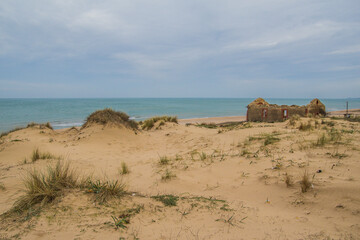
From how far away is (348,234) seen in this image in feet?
8.29

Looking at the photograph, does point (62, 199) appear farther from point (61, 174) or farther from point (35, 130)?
point (35, 130)

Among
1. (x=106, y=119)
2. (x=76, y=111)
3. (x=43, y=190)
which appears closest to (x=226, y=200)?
(x=43, y=190)

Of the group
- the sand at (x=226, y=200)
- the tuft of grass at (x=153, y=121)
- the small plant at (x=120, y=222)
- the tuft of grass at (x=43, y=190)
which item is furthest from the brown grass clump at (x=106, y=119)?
the small plant at (x=120, y=222)

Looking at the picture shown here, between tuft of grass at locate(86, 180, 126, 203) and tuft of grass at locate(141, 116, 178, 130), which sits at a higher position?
tuft of grass at locate(141, 116, 178, 130)

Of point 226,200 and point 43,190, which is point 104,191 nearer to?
point 43,190

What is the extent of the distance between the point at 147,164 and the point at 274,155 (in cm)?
364

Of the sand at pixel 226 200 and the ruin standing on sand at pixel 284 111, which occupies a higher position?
the ruin standing on sand at pixel 284 111

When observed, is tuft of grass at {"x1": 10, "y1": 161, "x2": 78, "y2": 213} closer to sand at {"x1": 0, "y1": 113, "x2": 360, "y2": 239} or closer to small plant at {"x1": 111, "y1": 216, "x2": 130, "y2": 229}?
sand at {"x1": 0, "y1": 113, "x2": 360, "y2": 239}

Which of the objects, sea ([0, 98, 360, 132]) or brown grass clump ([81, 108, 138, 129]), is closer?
brown grass clump ([81, 108, 138, 129])

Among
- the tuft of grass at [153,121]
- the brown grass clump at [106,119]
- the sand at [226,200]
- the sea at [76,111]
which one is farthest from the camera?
the sea at [76,111]

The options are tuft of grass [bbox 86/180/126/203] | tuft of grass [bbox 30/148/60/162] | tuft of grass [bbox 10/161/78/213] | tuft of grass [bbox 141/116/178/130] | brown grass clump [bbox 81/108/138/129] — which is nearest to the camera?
tuft of grass [bbox 10/161/78/213]

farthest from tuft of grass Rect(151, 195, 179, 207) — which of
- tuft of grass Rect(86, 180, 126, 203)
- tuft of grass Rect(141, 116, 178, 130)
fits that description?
tuft of grass Rect(141, 116, 178, 130)

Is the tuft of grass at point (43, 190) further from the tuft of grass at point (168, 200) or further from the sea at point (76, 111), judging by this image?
the sea at point (76, 111)

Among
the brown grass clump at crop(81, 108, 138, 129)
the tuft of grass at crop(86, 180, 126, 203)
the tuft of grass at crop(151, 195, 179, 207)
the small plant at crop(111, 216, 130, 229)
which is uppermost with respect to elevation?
the brown grass clump at crop(81, 108, 138, 129)
